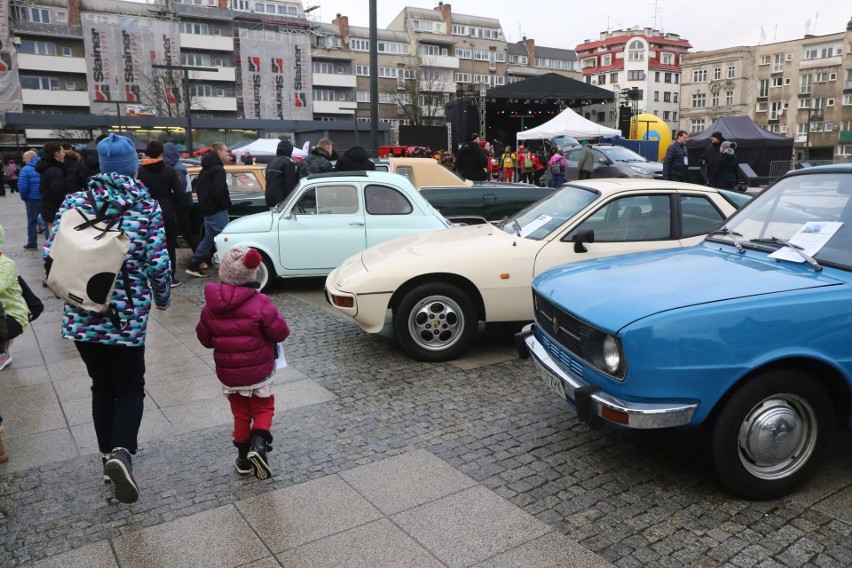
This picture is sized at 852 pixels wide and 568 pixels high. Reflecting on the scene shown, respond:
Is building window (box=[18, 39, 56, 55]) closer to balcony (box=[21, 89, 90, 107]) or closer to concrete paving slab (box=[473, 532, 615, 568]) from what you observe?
balcony (box=[21, 89, 90, 107])

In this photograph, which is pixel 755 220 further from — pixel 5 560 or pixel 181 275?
pixel 181 275

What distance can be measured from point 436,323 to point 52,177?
7.86 metres

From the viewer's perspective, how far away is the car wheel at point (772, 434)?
3352mm

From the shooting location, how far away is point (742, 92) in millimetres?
95688

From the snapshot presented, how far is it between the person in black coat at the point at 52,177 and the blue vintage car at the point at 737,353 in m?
9.58

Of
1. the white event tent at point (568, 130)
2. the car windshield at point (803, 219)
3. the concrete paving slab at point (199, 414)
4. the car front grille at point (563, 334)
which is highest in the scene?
the white event tent at point (568, 130)

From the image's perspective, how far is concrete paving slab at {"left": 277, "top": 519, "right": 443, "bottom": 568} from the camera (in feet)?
10.1

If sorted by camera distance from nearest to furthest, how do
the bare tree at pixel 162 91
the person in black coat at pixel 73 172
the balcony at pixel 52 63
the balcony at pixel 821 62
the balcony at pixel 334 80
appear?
the person in black coat at pixel 73 172, the bare tree at pixel 162 91, the balcony at pixel 52 63, the balcony at pixel 334 80, the balcony at pixel 821 62

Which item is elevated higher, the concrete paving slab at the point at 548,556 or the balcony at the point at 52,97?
the balcony at the point at 52,97

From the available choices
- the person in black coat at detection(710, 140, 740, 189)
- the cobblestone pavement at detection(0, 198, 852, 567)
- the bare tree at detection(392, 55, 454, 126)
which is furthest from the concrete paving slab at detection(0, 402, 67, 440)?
the bare tree at detection(392, 55, 454, 126)

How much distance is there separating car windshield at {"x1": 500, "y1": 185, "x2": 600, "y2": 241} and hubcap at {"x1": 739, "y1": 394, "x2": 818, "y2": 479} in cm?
285

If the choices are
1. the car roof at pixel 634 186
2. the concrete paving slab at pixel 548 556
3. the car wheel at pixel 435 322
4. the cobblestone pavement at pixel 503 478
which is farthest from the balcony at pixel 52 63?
the concrete paving slab at pixel 548 556

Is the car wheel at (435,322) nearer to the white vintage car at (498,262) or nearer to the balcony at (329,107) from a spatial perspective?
the white vintage car at (498,262)

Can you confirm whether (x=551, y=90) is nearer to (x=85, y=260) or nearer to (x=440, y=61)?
(x=85, y=260)
